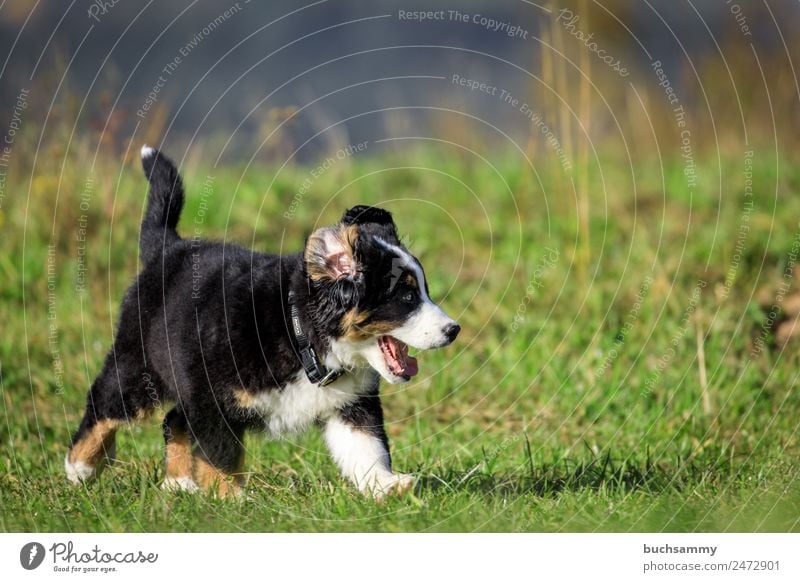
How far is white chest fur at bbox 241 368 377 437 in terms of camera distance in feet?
16.1

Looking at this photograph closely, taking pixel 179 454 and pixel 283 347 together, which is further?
pixel 179 454

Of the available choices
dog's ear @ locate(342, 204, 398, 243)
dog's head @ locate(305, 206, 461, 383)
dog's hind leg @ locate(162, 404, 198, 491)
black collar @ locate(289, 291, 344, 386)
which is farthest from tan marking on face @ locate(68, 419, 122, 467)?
dog's ear @ locate(342, 204, 398, 243)

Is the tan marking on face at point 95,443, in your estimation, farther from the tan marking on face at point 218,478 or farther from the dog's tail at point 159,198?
the dog's tail at point 159,198

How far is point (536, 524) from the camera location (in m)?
4.65

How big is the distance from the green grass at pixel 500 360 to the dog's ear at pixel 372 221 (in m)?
1.15

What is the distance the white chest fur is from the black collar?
6 cm

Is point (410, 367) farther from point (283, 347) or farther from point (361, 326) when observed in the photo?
point (283, 347)

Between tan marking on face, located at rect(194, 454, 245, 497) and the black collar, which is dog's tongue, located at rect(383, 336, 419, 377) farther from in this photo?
tan marking on face, located at rect(194, 454, 245, 497)

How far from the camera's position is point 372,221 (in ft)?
16.5

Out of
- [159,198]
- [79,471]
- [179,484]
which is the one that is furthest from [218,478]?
[159,198]

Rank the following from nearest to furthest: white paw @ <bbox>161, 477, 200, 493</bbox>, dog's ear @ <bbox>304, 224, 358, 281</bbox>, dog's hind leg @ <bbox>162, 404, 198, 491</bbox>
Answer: dog's ear @ <bbox>304, 224, 358, 281</bbox> → white paw @ <bbox>161, 477, 200, 493</bbox> → dog's hind leg @ <bbox>162, 404, 198, 491</bbox>

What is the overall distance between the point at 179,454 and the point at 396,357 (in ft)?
4.09

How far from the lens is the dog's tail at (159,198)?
223 inches
